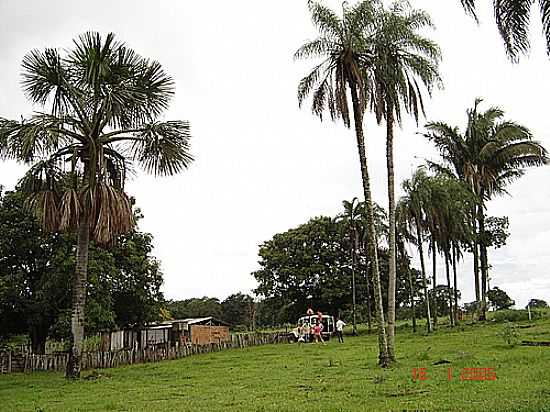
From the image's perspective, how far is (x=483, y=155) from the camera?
37.3 m

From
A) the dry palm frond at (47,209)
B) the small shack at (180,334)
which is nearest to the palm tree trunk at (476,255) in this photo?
the small shack at (180,334)

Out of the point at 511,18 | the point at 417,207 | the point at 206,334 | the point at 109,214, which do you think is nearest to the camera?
the point at 511,18

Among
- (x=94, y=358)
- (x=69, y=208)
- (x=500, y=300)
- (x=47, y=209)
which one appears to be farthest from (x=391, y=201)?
(x=500, y=300)

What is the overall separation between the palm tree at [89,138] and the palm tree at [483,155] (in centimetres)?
2138

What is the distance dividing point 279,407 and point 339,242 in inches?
1674

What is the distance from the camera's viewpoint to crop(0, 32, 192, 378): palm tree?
2102cm

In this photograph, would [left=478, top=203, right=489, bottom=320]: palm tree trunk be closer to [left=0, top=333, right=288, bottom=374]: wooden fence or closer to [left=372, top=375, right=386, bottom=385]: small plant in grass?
[left=0, top=333, right=288, bottom=374]: wooden fence

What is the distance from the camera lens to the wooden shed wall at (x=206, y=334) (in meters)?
44.2

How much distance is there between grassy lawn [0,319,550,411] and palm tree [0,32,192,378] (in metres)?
3.91

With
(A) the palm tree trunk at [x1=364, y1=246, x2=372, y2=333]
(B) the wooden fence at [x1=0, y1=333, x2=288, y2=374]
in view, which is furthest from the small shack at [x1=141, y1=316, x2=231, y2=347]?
(A) the palm tree trunk at [x1=364, y1=246, x2=372, y2=333]

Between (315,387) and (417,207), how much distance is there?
78.3 ft

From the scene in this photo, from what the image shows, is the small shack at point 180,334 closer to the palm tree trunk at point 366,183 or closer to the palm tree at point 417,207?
the palm tree at point 417,207

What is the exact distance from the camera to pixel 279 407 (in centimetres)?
1170

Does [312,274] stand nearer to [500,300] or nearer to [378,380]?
[500,300]
